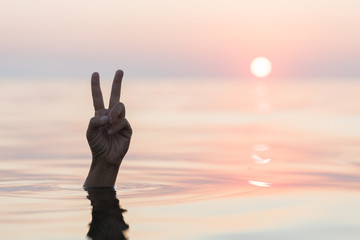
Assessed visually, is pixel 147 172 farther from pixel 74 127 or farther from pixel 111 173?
pixel 74 127

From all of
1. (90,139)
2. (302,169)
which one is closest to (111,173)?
(90,139)

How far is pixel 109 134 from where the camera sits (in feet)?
30.3

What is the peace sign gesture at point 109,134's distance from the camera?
902 centimetres

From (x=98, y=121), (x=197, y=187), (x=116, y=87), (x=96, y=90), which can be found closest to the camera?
(x=98, y=121)

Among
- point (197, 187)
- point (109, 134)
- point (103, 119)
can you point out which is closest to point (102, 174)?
point (109, 134)

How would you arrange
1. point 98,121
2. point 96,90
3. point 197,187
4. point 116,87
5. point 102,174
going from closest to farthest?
1. point 98,121
2. point 96,90
3. point 116,87
4. point 102,174
5. point 197,187

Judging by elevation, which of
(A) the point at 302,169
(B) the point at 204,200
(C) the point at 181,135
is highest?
(C) the point at 181,135

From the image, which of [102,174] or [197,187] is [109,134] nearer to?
[102,174]

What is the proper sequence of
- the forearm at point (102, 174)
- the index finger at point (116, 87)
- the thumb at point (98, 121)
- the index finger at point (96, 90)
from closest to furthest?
the thumb at point (98, 121) → the index finger at point (96, 90) → the index finger at point (116, 87) → the forearm at point (102, 174)

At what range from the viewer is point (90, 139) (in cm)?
907

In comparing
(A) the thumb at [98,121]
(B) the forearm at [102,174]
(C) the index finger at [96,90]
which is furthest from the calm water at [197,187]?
(C) the index finger at [96,90]

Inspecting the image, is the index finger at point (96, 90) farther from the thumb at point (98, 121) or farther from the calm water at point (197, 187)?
the calm water at point (197, 187)

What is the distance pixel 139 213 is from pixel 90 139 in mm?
1263

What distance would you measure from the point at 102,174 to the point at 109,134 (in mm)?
605
